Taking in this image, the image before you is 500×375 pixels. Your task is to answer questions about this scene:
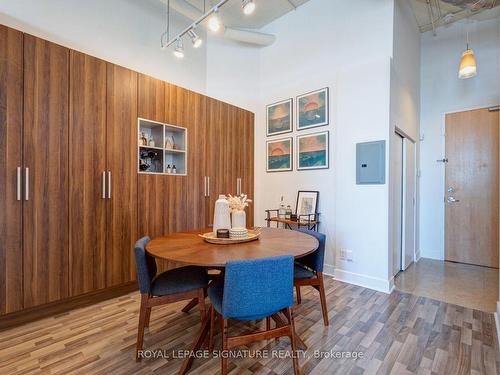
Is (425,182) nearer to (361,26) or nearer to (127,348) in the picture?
(361,26)

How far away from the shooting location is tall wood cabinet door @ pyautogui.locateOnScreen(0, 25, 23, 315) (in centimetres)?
203

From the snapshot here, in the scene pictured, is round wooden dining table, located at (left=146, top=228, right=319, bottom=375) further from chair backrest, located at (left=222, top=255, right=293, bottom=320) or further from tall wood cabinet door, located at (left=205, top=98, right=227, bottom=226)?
tall wood cabinet door, located at (left=205, top=98, right=227, bottom=226)

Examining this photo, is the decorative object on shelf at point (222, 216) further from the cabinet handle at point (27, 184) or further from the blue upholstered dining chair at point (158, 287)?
the cabinet handle at point (27, 184)

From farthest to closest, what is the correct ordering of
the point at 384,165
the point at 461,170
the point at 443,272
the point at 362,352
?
1. the point at 461,170
2. the point at 443,272
3. the point at 384,165
4. the point at 362,352

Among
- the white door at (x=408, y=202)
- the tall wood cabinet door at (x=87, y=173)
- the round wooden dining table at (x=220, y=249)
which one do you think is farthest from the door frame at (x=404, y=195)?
the tall wood cabinet door at (x=87, y=173)

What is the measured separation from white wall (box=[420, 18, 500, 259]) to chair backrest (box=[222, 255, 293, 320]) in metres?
4.03

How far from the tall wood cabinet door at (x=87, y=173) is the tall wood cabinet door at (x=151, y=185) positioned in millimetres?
385

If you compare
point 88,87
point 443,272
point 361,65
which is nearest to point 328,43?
point 361,65

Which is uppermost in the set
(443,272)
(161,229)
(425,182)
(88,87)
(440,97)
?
(440,97)

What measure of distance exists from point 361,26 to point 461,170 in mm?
2749

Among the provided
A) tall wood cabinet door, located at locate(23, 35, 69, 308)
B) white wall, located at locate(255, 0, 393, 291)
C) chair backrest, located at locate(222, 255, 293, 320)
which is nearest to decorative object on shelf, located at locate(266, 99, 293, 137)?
white wall, located at locate(255, 0, 393, 291)

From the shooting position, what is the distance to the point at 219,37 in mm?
4266

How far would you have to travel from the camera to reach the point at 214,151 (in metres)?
3.69

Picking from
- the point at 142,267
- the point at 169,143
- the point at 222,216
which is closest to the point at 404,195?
the point at 222,216
